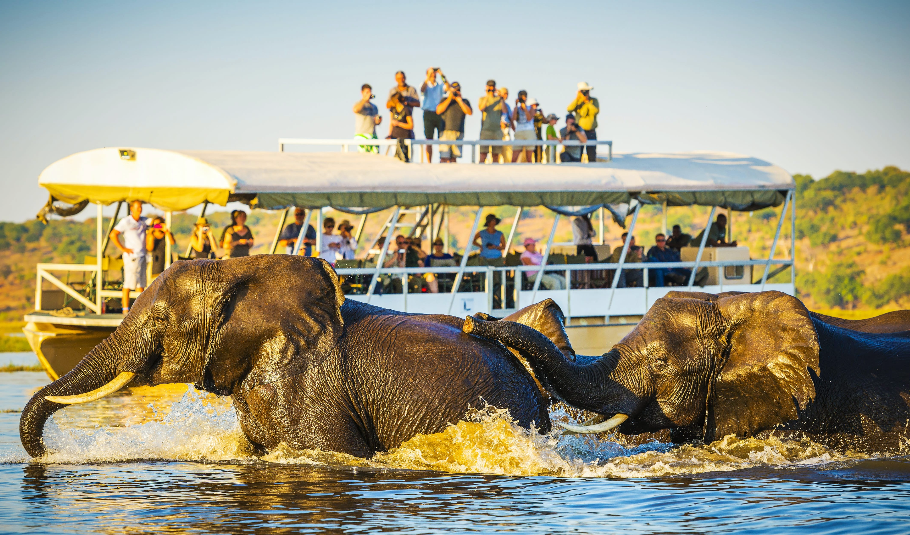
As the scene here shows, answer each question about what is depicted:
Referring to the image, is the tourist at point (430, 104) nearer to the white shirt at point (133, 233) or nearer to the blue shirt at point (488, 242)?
the blue shirt at point (488, 242)

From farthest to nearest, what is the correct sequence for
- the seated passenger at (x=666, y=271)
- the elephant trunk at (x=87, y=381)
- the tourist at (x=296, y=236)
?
the seated passenger at (x=666, y=271) < the tourist at (x=296, y=236) < the elephant trunk at (x=87, y=381)

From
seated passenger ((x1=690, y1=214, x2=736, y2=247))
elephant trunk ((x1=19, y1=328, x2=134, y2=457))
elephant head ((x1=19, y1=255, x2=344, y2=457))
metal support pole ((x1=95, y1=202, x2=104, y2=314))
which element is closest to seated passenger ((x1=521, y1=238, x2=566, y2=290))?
seated passenger ((x1=690, y1=214, x2=736, y2=247))

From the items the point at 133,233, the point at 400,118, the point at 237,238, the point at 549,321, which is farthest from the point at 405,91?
the point at 549,321

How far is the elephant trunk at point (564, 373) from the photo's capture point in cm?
738

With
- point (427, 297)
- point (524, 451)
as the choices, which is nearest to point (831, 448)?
point (524, 451)

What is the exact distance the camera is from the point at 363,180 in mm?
16938

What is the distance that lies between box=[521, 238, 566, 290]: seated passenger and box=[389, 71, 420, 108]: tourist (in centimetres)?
296

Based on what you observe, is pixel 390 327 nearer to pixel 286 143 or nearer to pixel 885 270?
pixel 286 143

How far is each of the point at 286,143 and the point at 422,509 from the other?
12.9 metres

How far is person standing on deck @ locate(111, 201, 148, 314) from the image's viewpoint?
53.2 feet

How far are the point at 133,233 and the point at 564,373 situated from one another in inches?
405

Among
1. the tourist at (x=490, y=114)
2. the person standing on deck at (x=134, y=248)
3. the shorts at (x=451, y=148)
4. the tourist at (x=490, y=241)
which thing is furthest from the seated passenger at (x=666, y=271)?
the person standing on deck at (x=134, y=248)

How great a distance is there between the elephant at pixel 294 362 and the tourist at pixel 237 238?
29.0 ft

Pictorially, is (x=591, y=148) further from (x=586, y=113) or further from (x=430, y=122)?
(x=430, y=122)
